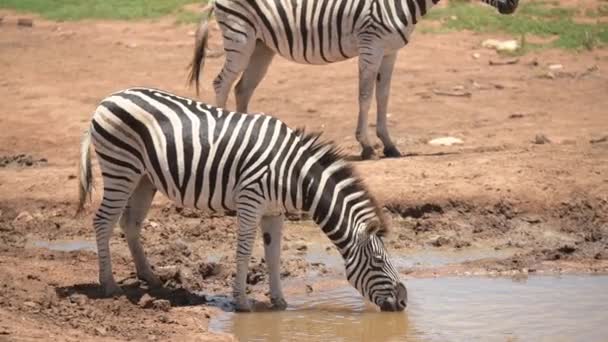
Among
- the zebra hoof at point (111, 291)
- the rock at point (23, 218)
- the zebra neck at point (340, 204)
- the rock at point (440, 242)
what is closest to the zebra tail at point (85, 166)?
the zebra hoof at point (111, 291)

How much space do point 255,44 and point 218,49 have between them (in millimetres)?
5833

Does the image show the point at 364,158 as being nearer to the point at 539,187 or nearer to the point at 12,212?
the point at 539,187

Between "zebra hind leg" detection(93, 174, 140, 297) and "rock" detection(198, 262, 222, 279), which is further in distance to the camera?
"rock" detection(198, 262, 222, 279)

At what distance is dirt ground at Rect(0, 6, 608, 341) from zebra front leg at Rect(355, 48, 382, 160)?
0.20 meters

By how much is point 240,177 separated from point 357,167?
313 cm

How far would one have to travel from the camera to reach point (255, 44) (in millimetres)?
12430

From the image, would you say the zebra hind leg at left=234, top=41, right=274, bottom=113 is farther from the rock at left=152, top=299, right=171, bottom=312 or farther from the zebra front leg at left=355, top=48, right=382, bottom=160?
the rock at left=152, top=299, right=171, bottom=312

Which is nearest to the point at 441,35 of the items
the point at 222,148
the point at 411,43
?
the point at 411,43

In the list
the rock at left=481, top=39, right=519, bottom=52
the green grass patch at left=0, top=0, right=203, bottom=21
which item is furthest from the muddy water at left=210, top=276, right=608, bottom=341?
the green grass patch at left=0, top=0, right=203, bottom=21

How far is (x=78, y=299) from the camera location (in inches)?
332

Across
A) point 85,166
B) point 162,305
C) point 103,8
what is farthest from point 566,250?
point 103,8

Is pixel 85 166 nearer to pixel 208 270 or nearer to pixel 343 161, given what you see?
pixel 208 270

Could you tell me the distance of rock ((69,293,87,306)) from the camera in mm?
8375

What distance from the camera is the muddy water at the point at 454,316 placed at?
316 inches
